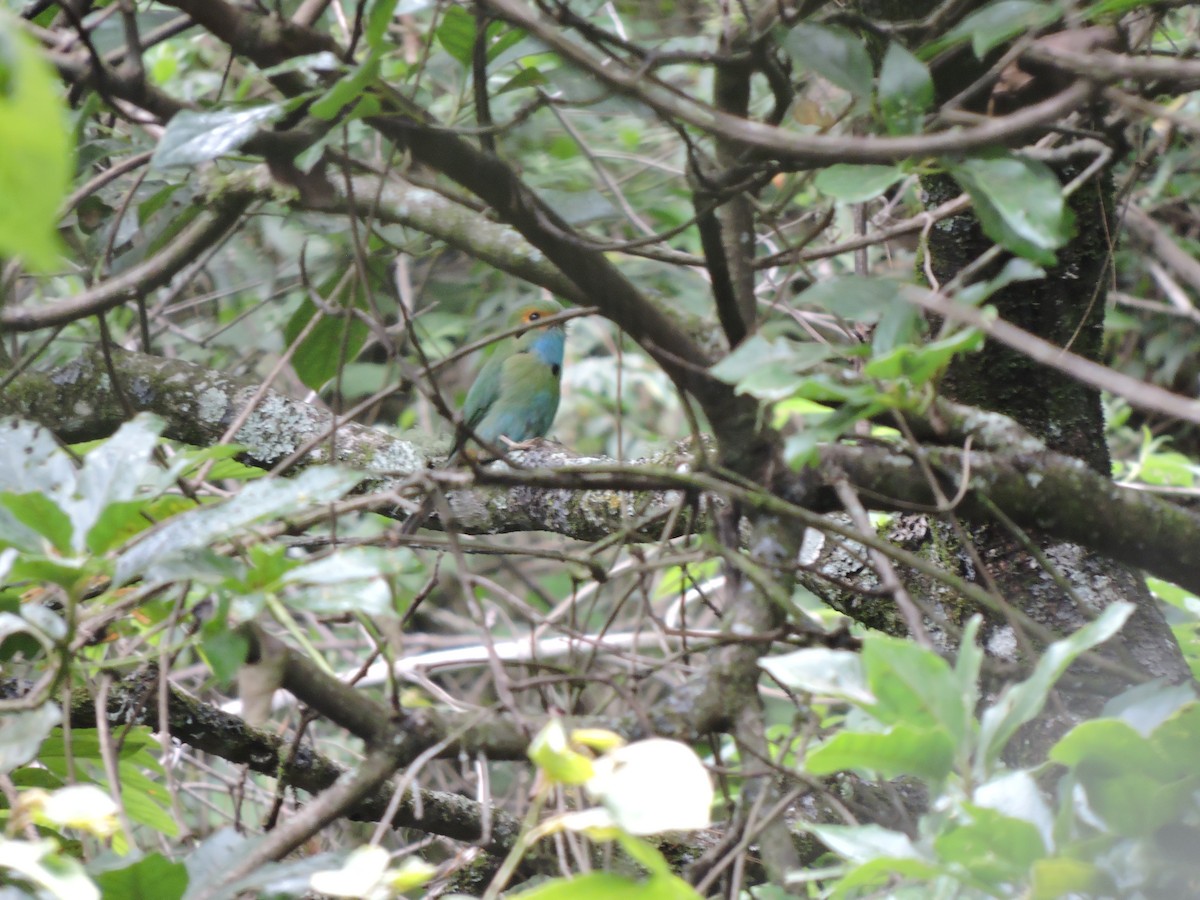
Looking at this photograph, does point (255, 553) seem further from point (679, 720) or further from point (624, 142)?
point (624, 142)

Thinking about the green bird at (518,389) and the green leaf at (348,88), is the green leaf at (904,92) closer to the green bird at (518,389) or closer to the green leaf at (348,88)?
the green leaf at (348,88)

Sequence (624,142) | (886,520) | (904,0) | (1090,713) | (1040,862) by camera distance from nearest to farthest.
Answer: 1. (1040,862)
2. (1090,713)
3. (904,0)
4. (886,520)
5. (624,142)

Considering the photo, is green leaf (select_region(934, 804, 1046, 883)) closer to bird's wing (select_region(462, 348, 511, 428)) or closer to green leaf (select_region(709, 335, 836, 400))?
green leaf (select_region(709, 335, 836, 400))

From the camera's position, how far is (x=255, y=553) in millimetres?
913

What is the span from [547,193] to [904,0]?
0.75 meters

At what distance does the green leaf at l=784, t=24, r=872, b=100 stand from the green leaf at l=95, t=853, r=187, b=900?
1031 mm

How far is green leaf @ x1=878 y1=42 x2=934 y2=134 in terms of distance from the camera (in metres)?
1.07

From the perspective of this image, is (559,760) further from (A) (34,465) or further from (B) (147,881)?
(A) (34,465)

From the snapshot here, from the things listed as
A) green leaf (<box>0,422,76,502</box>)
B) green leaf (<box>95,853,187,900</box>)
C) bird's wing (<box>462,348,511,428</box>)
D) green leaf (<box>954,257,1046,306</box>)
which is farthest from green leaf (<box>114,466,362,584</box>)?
bird's wing (<box>462,348,511,428</box>)

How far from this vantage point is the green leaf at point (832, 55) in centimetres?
114

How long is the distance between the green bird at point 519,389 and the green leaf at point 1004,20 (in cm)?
312

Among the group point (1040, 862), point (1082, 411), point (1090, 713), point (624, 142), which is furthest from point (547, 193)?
point (624, 142)

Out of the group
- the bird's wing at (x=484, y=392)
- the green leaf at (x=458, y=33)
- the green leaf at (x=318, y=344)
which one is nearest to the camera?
the green leaf at (x=458, y=33)

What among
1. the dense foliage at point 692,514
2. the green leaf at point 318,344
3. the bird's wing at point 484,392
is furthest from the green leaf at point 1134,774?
the bird's wing at point 484,392
